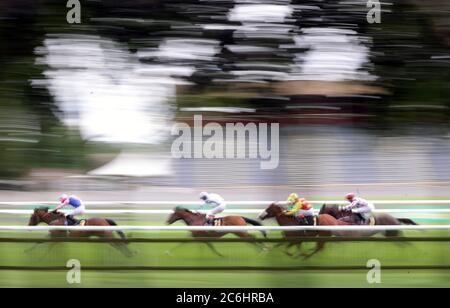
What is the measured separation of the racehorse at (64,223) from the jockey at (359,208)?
96cm

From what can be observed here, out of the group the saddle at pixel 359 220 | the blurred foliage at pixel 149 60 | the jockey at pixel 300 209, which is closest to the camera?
the blurred foliage at pixel 149 60

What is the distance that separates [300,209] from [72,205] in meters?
0.97

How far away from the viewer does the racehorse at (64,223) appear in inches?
119

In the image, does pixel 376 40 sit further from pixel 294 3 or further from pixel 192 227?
pixel 192 227

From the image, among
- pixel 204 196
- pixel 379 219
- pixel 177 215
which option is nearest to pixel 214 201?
pixel 204 196

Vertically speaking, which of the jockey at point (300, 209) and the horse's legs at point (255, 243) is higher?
the jockey at point (300, 209)

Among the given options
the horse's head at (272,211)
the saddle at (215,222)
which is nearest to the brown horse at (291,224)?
the horse's head at (272,211)

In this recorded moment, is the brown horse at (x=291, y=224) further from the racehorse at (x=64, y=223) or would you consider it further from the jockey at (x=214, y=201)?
the racehorse at (x=64, y=223)

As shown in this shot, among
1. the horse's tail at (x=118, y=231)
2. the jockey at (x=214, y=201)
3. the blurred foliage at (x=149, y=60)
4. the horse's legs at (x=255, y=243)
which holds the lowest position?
the horse's legs at (x=255, y=243)

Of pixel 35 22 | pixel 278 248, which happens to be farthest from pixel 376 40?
pixel 35 22

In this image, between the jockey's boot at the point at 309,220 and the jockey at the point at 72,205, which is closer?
the jockey at the point at 72,205

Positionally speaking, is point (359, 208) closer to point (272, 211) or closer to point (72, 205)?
point (272, 211)

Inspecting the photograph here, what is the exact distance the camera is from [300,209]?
3.13m

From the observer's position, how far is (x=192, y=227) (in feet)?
10.5
